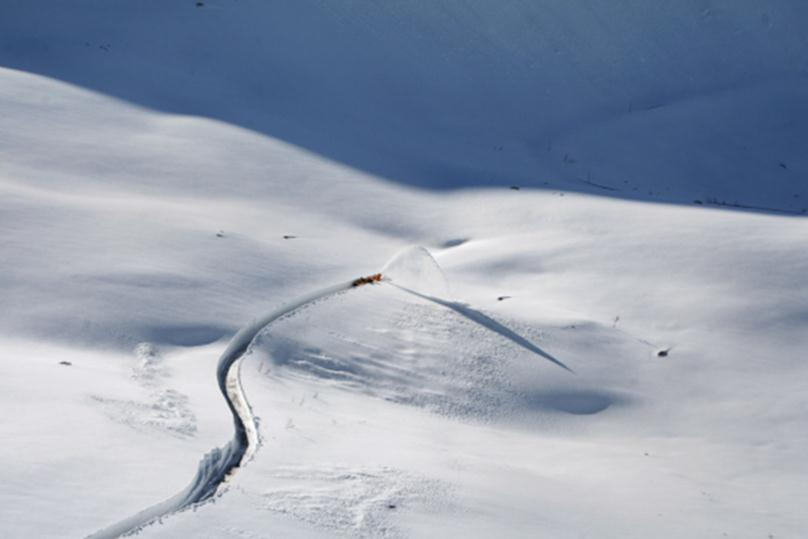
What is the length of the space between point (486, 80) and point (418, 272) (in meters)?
6.25

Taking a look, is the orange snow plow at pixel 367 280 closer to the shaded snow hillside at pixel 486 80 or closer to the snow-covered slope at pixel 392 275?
the snow-covered slope at pixel 392 275

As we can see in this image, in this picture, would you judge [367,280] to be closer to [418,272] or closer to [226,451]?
[418,272]

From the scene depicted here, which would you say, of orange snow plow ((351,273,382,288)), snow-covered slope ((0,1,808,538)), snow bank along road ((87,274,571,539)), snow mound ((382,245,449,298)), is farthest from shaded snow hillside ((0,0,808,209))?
snow bank along road ((87,274,571,539))

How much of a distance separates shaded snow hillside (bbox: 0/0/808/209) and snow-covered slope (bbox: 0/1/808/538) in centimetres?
5

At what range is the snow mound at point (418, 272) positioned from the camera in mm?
6484

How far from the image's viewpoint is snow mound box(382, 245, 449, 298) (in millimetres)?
6484

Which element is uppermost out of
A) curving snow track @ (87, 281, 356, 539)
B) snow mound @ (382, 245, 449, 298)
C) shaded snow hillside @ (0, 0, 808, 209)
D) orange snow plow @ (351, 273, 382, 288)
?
shaded snow hillside @ (0, 0, 808, 209)

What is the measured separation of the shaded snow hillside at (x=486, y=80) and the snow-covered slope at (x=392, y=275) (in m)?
0.05

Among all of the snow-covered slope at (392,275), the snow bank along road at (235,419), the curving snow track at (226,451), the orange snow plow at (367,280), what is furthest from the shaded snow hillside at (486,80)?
the curving snow track at (226,451)

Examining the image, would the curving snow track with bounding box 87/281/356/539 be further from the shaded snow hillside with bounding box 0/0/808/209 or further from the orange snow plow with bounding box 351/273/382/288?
the shaded snow hillside with bounding box 0/0/808/209

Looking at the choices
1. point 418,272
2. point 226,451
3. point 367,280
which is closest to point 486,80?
point 418,272

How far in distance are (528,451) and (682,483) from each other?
685 mm

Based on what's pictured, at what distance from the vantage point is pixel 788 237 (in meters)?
6.98

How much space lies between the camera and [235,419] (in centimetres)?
443
